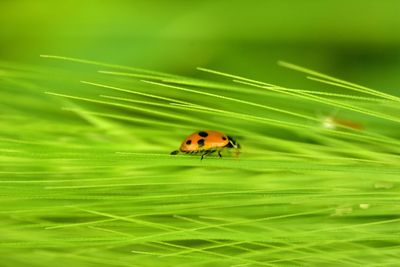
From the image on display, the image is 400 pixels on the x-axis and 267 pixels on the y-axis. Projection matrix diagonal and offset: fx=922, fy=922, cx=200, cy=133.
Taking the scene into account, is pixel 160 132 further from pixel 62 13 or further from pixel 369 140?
pixel 62 13

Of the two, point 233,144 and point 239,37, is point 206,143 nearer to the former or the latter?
point 233,144

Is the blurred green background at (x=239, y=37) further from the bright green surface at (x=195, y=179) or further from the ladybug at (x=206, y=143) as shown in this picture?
the ladybug at (x=206, y=143)

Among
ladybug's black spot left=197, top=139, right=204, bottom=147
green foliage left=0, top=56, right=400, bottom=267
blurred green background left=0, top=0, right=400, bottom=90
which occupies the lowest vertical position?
green foliage left=0, top=56, right=400, bottom=267

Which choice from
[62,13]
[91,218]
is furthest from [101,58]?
[91,218]

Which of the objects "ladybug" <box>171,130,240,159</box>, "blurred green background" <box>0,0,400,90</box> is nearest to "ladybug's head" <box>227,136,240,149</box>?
"ladybug" <box>171,130,240,159</box>

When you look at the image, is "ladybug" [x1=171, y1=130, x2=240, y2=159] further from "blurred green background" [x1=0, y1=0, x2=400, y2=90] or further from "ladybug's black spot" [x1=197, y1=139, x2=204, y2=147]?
"blurred green background" [x1=0, y1=0, x2=400, y2=90]

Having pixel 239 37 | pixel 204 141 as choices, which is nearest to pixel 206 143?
pixel 204 141
